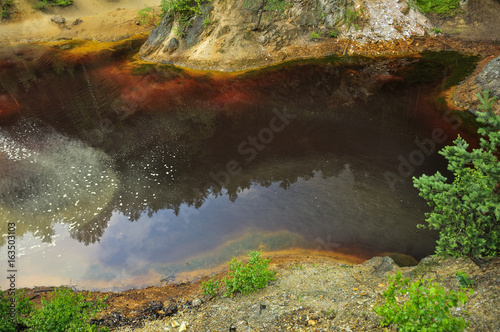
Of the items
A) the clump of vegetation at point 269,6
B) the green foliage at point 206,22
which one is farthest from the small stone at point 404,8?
the green foliage at point 206,22

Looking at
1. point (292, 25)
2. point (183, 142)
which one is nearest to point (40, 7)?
point (292, 25)

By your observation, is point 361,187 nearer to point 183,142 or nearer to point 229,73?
point 183,142

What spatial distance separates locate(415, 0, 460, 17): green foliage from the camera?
27141 mm

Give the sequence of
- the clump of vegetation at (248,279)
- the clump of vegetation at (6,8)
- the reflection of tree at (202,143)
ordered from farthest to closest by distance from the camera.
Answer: the clump of vegetation at (6,8) < the reflection of tree at (202,143) < the clump of vegetation at (248,279)

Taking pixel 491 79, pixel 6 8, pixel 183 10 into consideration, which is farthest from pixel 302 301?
pixel 6 8

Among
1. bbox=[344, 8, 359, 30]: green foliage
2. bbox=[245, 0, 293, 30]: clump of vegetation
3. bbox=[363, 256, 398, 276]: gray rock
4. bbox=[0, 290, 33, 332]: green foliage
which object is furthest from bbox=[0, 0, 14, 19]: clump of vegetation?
bbox=[363, 256, 398, 276]: gray rock

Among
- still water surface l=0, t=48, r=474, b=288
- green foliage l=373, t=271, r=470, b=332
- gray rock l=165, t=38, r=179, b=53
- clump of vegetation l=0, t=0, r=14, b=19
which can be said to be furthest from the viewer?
clump of vegetation l=0, t=0, r=14, b=19

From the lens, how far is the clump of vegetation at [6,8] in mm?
34969

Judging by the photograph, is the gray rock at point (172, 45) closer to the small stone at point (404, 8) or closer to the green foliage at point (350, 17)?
the green foliage at point (350, 17)

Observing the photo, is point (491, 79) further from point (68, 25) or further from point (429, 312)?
point (68, 25)

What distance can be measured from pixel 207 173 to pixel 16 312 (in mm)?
9044

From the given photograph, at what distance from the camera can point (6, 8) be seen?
3516cm

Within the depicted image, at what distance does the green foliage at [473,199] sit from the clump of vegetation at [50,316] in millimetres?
8212

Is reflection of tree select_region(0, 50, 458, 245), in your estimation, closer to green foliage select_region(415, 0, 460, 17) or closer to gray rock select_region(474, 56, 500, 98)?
gray rock select_region(474, 56, 500, 98)
